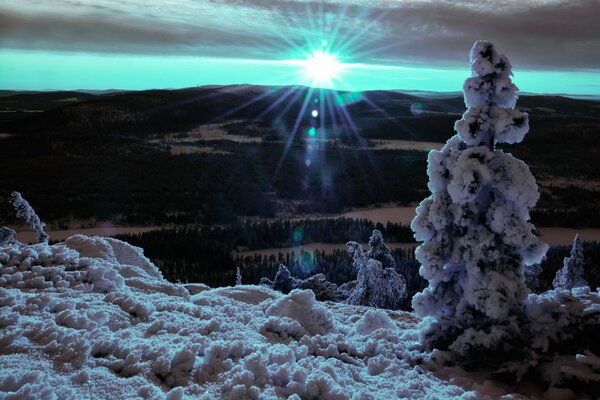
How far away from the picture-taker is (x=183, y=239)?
1355 inches

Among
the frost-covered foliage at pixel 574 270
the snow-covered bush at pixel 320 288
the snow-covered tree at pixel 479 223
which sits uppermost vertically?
the snow-covered tree at pixel 479 223

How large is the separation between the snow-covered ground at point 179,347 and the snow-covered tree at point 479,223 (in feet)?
3.10

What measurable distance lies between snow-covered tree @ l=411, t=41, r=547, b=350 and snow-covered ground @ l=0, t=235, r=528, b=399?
944mm

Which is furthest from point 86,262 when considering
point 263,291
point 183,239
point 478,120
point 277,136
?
point 277,136

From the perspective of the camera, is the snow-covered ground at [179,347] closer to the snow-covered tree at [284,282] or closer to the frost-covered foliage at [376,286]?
the frost-covered foliage at [376,286]

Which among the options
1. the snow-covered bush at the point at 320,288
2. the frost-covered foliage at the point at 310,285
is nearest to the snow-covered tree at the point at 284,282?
the frost-covered foliage at the point at 310,285

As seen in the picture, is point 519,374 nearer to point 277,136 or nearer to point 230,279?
point 230,279

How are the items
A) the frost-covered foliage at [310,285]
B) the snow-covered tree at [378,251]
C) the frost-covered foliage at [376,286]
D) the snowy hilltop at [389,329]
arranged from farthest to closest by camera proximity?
the snow-covered tree at [378,251] → the frost-covered foliage at [310,285] → the frost-covered foliage at [376,286] → the snowy hilltop at [389,329]

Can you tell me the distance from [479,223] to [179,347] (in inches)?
212

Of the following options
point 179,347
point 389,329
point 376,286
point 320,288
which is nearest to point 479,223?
point 389,329

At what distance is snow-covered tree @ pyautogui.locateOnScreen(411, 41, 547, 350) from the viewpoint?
8312mm

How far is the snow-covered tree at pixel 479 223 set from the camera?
8.31 meters

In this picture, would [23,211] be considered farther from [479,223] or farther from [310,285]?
[479,223]

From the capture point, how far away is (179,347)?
7.23m
